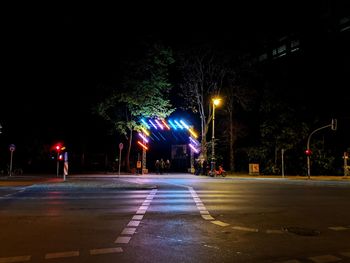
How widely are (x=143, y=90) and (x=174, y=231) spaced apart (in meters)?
34.9

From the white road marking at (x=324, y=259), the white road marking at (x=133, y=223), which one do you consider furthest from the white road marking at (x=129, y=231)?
the white road marking at (x=324, y=259)

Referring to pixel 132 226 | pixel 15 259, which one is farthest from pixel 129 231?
pixel 15 259

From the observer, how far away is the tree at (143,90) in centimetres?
4478

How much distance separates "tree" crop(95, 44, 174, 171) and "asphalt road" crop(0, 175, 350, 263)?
28148 millimetres

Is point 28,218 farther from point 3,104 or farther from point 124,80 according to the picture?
point 124,80

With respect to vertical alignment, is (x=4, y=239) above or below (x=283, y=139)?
below

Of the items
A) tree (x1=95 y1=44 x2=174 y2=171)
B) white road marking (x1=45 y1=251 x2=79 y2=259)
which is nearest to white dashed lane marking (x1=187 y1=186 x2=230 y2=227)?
white road marking (x1=45 y1=251 x2=79 y2=259)

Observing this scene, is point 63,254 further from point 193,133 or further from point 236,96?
point 193,133

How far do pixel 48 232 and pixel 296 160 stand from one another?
40.4m

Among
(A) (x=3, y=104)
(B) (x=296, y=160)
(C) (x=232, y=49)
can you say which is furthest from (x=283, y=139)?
(A) (x=3, y=104)

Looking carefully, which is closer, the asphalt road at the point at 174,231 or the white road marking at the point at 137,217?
the asphalt road at the point at 174,231

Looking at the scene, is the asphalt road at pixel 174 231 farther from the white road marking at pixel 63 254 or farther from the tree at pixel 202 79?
the tree at pixel 202 79

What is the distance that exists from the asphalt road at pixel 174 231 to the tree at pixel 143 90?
28148mm

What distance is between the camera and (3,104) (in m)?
39.2
